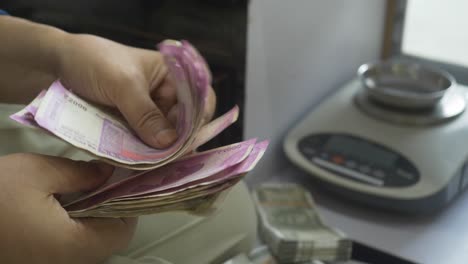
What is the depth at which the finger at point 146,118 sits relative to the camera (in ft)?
2.13

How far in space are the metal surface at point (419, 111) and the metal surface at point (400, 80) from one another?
1 centimetres

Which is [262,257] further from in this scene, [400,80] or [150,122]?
[400,80]

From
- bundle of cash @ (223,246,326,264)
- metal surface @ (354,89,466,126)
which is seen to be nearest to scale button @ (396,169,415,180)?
metal surface @ (354,89,466,126)

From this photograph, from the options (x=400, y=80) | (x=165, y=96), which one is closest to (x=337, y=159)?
(x=400, y=80)

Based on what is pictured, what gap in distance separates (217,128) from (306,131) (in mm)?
519

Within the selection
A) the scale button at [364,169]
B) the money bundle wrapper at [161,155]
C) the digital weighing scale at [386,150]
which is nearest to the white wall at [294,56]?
the digital weighing scale at [386,150]

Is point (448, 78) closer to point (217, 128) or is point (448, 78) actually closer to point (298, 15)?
point (298, 15)

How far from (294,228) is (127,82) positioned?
1.37ft

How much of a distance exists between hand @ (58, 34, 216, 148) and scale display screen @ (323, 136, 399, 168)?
0.43 meters

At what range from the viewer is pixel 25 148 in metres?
0.76

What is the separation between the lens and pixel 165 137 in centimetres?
64

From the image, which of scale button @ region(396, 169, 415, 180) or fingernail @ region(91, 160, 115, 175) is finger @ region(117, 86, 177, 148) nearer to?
fingernail @ region(91, 160, 115, 175)

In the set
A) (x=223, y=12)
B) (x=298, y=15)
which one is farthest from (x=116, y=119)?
(x=298, y=15)

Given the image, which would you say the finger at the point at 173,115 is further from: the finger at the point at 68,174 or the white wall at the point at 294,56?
the white wall at the point at 294,56
